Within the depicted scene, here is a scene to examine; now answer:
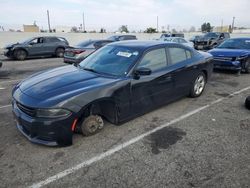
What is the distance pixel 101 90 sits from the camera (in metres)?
3.46

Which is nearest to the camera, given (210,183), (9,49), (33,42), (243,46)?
(210,183)

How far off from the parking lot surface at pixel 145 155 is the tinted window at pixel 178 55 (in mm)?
1216

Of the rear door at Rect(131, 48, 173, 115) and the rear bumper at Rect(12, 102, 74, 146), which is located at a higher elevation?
the rear door at Rect(131, 48, 173, 115)

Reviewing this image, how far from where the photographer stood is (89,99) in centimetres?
332

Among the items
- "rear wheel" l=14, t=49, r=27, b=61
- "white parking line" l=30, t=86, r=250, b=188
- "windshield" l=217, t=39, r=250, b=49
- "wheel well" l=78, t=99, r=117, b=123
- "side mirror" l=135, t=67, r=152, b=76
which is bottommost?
"white parking line" l=30, t=86, r=250, b=188

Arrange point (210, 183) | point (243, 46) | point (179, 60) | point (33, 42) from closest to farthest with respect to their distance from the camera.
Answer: point (210, 183) → point (179, 60) → point (243, 46) → point (33, 42)

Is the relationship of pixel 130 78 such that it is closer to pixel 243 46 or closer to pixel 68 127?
pixel 68 127

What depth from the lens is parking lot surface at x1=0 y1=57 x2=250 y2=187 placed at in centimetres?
271

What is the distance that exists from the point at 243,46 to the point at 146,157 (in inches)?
323

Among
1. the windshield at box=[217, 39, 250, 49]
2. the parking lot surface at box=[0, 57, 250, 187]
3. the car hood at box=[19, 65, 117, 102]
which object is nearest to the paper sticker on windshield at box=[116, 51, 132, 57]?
the car hood at box=[19, 65, 117, 102]

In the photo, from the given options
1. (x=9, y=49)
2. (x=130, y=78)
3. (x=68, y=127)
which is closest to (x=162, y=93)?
(x=130, y=78)

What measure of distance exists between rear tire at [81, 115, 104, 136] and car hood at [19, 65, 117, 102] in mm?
550

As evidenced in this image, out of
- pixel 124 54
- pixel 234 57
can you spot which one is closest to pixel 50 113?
pixel 124 54

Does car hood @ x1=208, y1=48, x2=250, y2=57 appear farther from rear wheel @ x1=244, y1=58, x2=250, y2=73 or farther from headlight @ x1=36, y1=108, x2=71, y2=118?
headlight @ x1=36, y1=108, x2=71, y2=118
